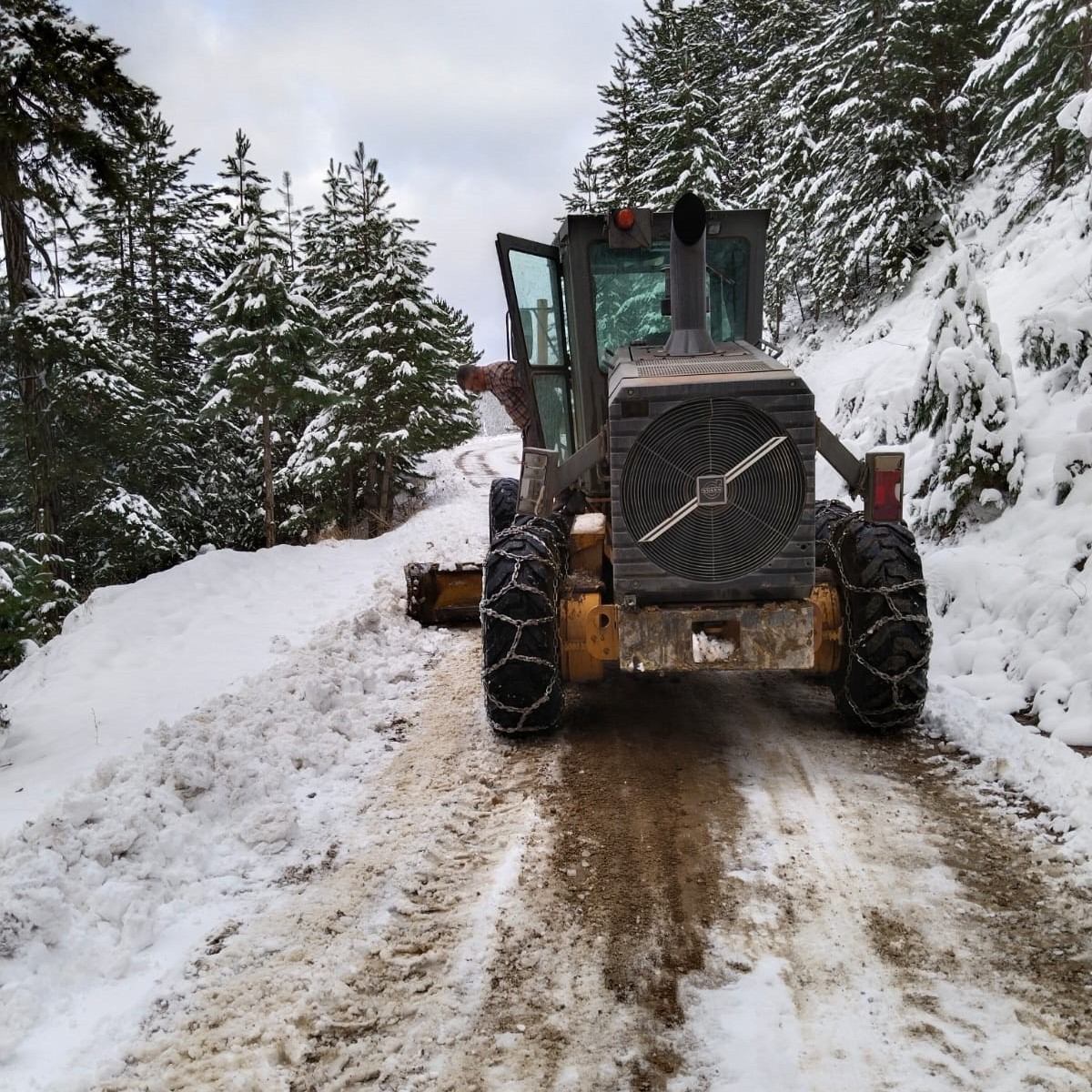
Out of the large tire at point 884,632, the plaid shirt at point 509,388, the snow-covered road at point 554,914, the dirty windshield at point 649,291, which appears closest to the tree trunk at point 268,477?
the plaid shirt at point 509,388

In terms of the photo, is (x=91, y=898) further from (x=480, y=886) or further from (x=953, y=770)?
(x=953, y=770)

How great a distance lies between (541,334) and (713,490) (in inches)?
A: 88.8

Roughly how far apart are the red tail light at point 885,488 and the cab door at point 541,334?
2.13 m

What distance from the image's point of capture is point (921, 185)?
15539 mm

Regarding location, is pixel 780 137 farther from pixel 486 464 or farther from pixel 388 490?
Answer: pixel 486 464

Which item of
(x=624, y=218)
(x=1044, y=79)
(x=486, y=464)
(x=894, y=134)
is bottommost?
(x=486, y=464)

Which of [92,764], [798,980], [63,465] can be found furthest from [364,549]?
[798,980]

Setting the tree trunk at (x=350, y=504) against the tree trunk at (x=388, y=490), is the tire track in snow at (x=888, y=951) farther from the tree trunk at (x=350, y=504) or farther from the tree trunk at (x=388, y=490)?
the tree trunk at (x=350, y=504)

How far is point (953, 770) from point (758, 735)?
3.38ft

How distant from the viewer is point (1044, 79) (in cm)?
1299

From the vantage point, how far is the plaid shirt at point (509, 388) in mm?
6465

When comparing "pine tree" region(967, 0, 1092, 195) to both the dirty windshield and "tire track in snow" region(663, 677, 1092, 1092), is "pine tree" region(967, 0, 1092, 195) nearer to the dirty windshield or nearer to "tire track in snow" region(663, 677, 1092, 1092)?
the dirty windshield

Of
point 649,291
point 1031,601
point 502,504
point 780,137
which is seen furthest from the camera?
point 780,137

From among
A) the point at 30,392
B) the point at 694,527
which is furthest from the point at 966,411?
the point at 30,392
